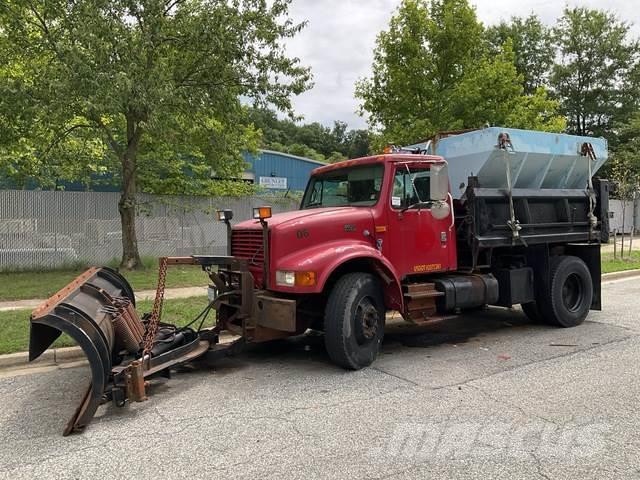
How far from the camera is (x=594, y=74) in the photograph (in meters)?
38.1

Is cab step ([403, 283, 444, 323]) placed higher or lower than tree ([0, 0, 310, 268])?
lower

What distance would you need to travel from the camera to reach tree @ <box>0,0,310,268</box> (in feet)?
35.4

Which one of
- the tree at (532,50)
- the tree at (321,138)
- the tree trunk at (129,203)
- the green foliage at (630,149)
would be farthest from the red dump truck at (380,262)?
the tree at (321,138)

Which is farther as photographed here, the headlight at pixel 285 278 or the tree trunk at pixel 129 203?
the tree trunk at pixel 129 203

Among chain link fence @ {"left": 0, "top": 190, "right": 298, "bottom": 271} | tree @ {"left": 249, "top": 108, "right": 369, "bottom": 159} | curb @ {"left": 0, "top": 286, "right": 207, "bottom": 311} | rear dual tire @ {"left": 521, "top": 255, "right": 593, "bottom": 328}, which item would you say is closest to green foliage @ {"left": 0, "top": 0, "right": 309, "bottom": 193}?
chain link fence @ {"left": 0, "top": 190, "right": 298, "bottom": 271}

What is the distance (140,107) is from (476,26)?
11592 millimetres

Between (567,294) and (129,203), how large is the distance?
407 inches

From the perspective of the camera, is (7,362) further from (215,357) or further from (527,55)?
(527,55)

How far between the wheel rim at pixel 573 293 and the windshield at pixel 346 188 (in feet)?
12.8

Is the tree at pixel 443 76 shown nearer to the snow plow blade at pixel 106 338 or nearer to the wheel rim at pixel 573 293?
the wheel rim at pixel 573 293

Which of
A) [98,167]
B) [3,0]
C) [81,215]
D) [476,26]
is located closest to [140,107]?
[3,0]

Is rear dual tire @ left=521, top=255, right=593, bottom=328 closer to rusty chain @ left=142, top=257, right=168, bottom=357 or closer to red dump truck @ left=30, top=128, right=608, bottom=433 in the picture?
red dump truck @ left=30, top=128, right=608, bottom=433

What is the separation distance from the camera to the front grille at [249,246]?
593 centimetres

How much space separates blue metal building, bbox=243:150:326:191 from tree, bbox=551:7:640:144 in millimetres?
18894
